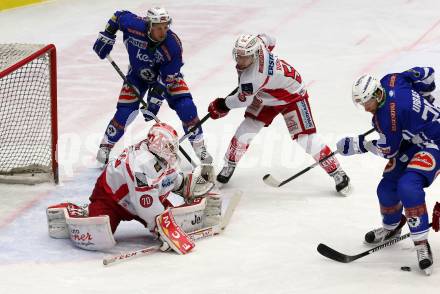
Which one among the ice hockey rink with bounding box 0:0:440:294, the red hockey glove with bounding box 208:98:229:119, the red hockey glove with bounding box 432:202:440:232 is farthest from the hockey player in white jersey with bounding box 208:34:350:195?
the red hockey glove with bounding box 432:202:440:232

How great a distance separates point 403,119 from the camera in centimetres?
556

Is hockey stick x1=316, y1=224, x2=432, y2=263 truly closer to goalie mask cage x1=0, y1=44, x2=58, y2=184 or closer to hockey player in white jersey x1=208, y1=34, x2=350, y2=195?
hockey player in white jersey x1=208, y1=34, x2=350, y2=195

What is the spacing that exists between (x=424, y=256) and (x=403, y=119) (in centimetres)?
66

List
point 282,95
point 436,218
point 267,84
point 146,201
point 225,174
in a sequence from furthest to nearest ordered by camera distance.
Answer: point 225,174 → point 282,95 → point 267,84 → point 146,201 → point 436,218

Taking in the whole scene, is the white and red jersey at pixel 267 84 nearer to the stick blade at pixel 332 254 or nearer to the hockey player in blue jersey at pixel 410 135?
the hockey player in blue jersey at pixel 410 135

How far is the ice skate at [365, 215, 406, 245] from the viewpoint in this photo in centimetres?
605

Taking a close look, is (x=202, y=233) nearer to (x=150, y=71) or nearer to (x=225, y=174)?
(x=225, y=174)

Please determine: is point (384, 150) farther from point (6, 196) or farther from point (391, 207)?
point (6, 196)

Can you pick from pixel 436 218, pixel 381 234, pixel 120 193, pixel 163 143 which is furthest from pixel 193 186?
pixel 436 218

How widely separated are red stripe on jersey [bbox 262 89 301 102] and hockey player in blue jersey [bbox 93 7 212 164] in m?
0.62

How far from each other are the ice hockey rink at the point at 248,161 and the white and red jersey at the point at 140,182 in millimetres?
245

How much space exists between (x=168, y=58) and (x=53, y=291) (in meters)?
2.06

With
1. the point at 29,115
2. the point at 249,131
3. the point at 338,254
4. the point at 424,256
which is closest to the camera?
the point at 424,256

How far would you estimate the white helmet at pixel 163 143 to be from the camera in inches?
229
